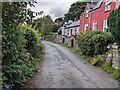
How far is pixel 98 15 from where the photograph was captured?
81.8ft

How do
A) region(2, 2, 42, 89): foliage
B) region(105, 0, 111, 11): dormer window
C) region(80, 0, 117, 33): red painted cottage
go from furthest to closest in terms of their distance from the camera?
region(80, 0, 117, 33): red painted cottage
region(105, 0, 111, 11): dormer window
region(2, 2, 42, 89): foliage

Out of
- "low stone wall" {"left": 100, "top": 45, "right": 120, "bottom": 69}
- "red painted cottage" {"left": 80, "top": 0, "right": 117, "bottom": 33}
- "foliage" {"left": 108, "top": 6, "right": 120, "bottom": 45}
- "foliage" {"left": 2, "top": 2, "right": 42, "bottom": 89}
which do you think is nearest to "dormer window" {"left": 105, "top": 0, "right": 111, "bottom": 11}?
"red painted cottage" {"left": 80, "top": 0, "right": 117, "bottom": 33}

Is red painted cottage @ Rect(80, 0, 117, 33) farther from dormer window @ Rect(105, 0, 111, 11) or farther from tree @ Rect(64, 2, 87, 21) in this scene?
tree @ Rect(64, 2, 87, 21)

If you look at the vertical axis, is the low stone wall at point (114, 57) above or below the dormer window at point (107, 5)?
below

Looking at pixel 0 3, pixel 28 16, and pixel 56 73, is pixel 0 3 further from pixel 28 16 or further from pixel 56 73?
pixel 56 73

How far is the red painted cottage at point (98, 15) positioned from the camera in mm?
21689

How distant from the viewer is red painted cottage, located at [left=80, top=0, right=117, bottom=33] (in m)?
21.7

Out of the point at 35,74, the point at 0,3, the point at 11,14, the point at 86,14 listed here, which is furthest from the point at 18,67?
the point at 86,14

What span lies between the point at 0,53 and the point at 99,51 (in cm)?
983

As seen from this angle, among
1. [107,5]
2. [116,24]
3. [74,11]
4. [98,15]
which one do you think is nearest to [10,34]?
[116,24]

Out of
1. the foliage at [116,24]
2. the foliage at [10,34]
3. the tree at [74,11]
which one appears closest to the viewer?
the foliage at [10,34]

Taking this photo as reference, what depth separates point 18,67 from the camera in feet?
20.5

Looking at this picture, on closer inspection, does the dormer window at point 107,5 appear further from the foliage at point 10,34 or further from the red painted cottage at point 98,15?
the foliage at point 10,34

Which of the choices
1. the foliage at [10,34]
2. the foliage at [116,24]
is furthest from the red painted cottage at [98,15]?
the foliage at [10,34]
